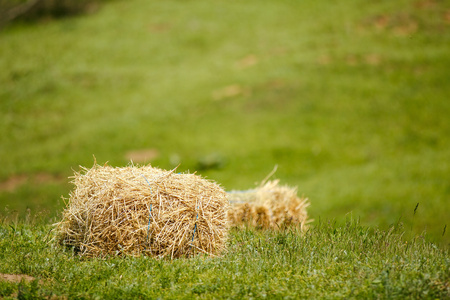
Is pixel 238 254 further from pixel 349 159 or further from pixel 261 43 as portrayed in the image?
pixel 261 43

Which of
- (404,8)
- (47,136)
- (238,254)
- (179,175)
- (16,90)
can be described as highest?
(404,8)

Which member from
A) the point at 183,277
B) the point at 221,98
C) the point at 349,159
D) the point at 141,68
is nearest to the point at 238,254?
the point at 183,277

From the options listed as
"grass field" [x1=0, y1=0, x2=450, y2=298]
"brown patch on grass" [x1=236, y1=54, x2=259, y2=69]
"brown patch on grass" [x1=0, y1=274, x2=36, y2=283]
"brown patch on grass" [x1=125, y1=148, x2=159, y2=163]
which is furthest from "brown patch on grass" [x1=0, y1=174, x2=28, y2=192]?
"brown patch on grass" [x1=0, y1=274, x2=36, y2=283]

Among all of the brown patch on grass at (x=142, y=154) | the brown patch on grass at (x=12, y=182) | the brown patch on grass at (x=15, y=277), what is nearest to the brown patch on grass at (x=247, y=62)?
the brown patch on grass at (x=142, y=154)

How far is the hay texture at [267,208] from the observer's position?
33.2ft

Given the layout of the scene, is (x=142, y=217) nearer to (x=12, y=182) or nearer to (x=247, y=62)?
(x=12, y=182)

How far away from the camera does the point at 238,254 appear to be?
7.51 m

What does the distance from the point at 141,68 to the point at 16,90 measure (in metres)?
9.63

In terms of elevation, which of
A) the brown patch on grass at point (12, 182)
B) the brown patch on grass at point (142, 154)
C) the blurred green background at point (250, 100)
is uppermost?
the blurred green background at point (250, 100)

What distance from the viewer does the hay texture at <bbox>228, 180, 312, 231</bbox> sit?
398 inches

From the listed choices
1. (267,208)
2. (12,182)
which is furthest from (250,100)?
(267,208)

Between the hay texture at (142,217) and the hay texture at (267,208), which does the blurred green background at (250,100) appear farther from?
the hay texture at (142,217)

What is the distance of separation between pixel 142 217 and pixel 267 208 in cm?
361

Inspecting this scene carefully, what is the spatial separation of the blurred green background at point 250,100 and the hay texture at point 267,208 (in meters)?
8.26
